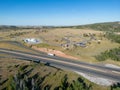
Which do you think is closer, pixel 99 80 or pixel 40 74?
pixel 40 74

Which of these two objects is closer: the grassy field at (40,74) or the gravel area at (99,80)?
the grassy field at (40,74)

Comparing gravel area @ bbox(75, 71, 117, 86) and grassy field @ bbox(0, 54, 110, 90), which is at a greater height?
grassy field @ bbox(0, 54, 110, 90)

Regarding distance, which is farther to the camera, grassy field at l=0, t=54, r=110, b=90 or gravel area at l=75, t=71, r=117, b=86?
gravel area at l=75, t=71, r=117, b=86

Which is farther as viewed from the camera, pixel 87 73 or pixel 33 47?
pixel 33 47

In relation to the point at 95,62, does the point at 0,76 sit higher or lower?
higher

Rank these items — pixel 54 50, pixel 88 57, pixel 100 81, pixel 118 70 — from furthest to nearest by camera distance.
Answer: pixel 54 50, pixel 88 57, pixel 118 70, pixel 100 81

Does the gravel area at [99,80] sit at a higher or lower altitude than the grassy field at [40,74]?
lower

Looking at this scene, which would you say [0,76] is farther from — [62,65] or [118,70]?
[118,70]

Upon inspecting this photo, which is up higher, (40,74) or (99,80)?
(40,74)

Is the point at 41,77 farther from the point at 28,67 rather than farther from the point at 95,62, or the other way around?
the point at 95,62

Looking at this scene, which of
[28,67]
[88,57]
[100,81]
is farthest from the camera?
[88,57]

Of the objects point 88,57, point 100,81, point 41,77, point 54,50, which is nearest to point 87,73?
point 100,81
